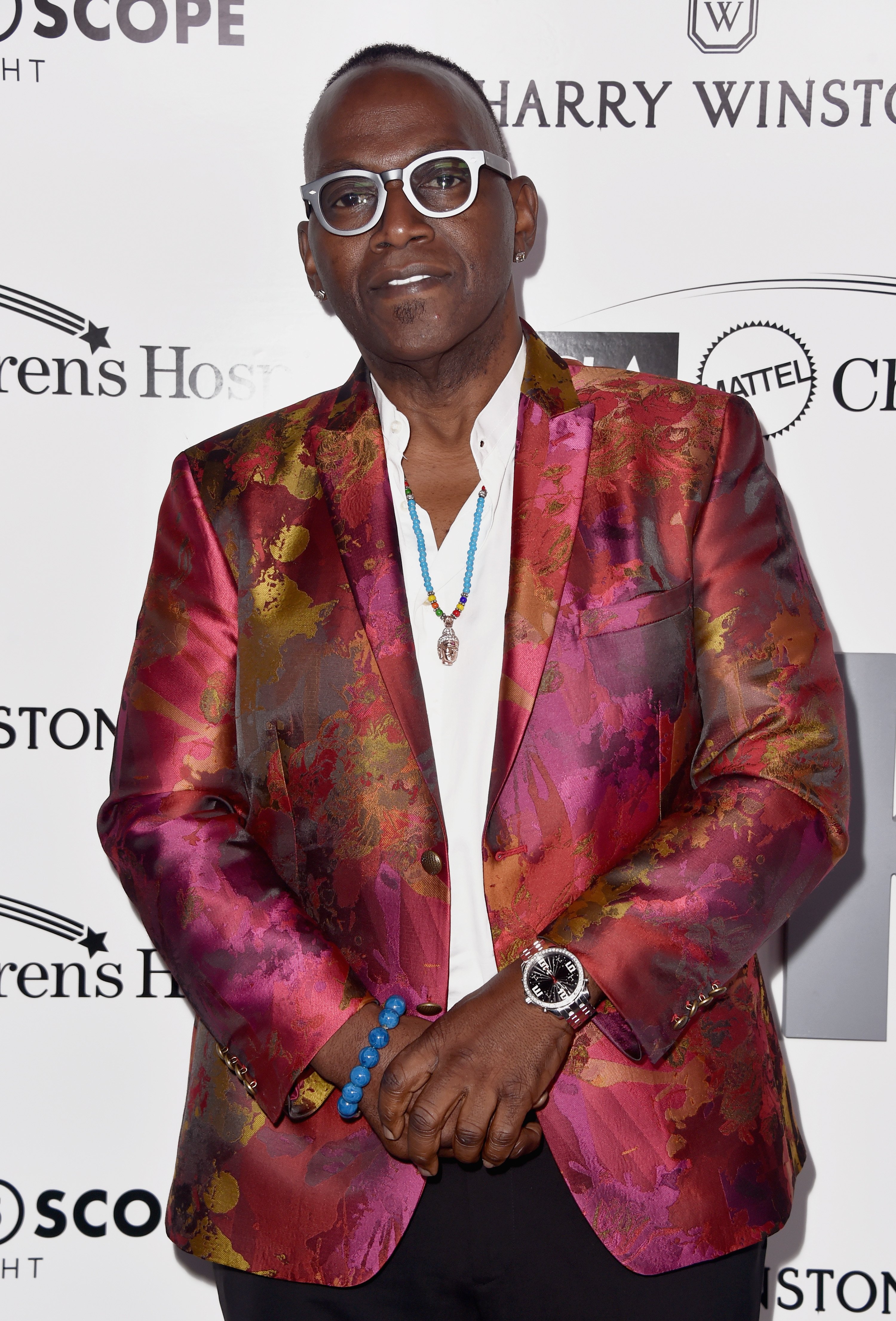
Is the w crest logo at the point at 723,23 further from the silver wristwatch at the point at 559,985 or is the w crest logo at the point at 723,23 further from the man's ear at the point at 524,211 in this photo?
the silver wristwatch at the point at 559,985

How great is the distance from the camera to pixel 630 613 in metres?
1.43

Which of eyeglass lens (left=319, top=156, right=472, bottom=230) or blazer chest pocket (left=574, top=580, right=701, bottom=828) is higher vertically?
eyeglass lens (left=319, top=156, right=472, bottom=230)

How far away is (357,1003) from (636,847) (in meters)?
0.39

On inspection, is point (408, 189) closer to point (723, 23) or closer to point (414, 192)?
point (414, 192)

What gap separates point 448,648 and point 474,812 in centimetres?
21

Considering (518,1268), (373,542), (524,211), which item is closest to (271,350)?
(524,211)

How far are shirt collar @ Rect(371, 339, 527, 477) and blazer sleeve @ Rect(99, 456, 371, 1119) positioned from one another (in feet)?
0.96

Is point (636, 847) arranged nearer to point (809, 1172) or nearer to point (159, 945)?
point (159, 945)

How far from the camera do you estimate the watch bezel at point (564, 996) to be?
50.4 inches

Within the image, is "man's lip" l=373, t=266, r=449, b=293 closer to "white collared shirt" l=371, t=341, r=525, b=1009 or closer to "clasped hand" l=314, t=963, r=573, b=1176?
"white collared shirt" l=371, t=341, r=525, b=1009

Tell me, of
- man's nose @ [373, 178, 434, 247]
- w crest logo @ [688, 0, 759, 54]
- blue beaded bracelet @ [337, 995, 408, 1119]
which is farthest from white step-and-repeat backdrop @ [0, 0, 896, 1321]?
blue beaded bracelet @ [337, 995, 408, 1119]

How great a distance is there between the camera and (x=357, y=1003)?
4.42 feet

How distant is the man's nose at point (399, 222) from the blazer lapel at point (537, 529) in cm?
24

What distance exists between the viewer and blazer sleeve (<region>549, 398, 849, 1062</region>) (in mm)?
1297
